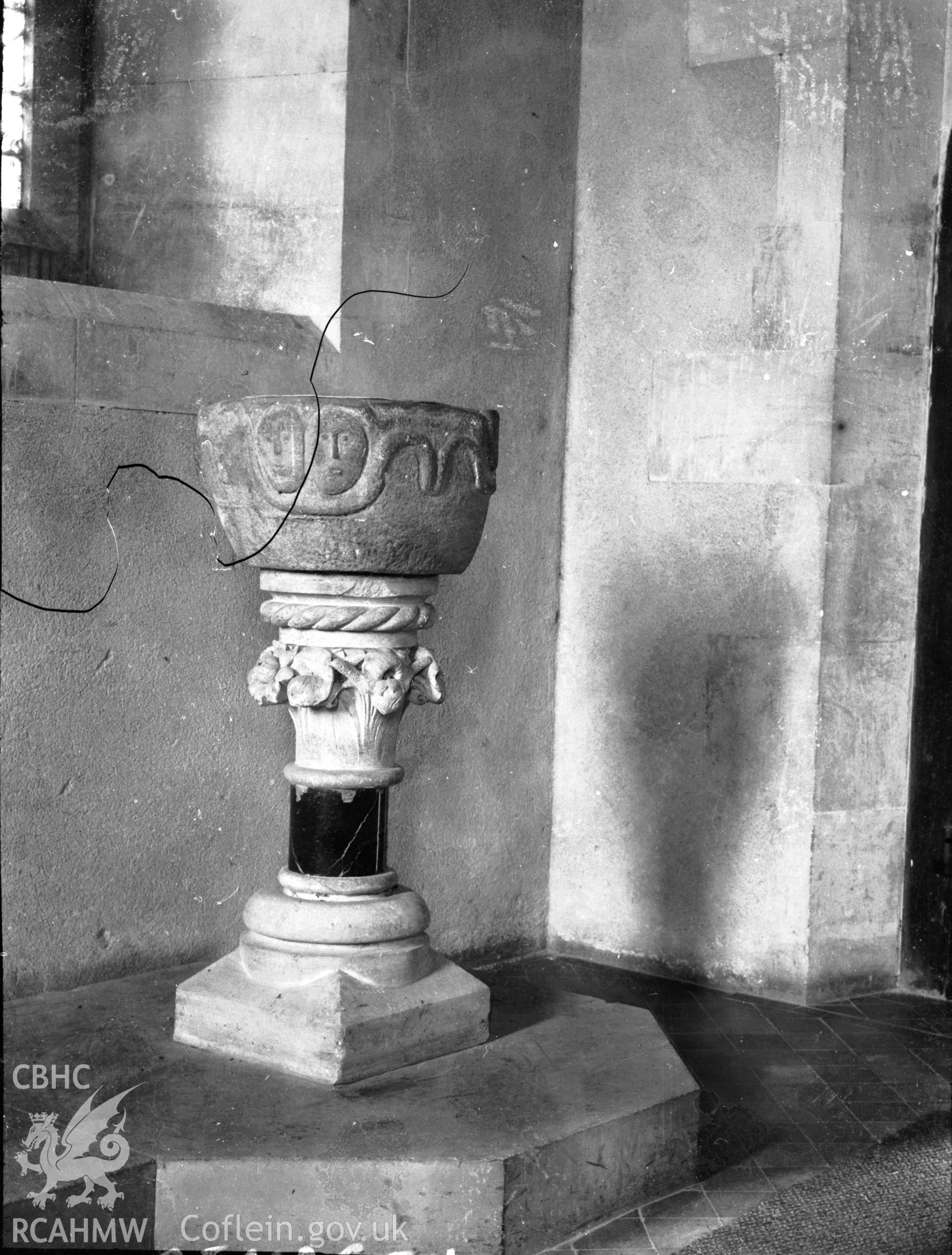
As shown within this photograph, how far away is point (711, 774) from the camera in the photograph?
12.5ft

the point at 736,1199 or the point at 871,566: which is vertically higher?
the point at 871,566

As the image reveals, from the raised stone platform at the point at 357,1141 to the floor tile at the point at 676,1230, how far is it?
0.09 meters

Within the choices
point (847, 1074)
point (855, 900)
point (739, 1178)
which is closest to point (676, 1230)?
point (739, 1178)

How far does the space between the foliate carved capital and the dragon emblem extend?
0.79m

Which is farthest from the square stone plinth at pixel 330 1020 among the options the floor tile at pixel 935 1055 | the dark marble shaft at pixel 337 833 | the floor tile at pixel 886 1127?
the floor tile at pixel 935 1055

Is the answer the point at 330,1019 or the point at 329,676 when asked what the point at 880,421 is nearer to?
the point at 329,676

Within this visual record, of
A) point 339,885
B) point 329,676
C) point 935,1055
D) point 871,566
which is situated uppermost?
point 871,566

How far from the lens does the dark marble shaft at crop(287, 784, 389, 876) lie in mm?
2717

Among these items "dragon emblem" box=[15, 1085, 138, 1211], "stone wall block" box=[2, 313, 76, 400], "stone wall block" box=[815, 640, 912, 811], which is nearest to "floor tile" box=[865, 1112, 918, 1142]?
"stone wall block" box=[815, 640, 912, 811]

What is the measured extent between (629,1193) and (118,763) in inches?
54.0

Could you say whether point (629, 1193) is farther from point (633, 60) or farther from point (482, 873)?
point (633, 60)

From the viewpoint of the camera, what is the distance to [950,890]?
12.4 feet

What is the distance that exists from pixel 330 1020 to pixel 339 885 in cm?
27

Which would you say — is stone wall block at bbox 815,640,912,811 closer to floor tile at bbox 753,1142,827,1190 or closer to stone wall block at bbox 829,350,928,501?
stone wall block at bbox 829,350,928,501
